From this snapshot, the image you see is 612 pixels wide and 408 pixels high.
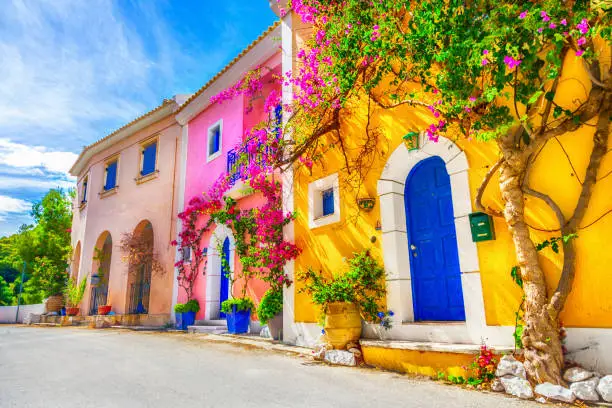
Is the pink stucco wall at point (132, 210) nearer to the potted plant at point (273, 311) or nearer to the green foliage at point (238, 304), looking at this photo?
the green foliage at point (238, 304)

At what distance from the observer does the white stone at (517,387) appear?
3.40 meters

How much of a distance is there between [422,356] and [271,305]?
11.4ft

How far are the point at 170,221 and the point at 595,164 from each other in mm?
10947

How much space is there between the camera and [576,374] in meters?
3.36

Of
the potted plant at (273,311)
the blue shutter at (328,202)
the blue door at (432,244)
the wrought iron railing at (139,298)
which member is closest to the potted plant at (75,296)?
the wrought iron railing at (139,298)

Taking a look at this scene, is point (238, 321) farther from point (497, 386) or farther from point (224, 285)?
point (497, 386)

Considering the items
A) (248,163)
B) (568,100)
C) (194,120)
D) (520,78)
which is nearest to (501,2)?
(520,78)

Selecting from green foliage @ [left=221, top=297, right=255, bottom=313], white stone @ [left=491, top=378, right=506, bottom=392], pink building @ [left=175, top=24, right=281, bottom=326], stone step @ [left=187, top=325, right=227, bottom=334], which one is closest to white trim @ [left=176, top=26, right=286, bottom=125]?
pink building @ [left=175, top=24, right=281, bottom=326]

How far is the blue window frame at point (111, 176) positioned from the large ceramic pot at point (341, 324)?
42.5 feet

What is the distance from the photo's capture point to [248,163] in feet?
26.4

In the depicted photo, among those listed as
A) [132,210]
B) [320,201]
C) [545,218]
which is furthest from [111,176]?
[545,218]

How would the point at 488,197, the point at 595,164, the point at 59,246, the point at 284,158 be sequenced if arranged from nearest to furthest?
the point at 595,164 → the point at 488,197 → the point at 284,158 → the point at 59,246

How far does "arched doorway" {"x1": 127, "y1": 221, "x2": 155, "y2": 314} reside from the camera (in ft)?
40.7

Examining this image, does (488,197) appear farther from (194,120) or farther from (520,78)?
(194,120)
